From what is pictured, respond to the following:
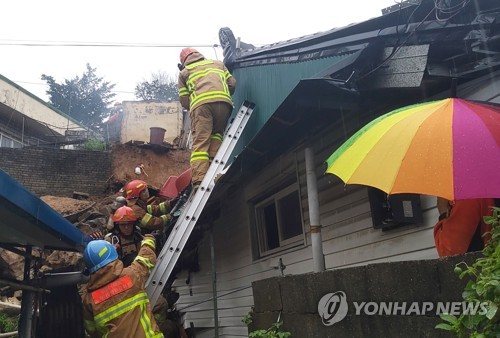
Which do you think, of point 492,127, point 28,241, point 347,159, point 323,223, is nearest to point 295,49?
point 323,223

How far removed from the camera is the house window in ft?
18.8

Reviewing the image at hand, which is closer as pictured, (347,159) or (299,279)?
(347,159)

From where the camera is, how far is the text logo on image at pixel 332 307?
9.59ft

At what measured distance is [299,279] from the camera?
3.29m

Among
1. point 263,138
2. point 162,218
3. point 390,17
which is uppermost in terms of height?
point 390,17

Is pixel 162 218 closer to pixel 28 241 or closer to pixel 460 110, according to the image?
pixel 28 241

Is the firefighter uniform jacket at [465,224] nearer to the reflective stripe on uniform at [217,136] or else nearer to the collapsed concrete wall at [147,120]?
the reflective stripe on uniform at [217,136]

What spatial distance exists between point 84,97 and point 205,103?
41.9 m

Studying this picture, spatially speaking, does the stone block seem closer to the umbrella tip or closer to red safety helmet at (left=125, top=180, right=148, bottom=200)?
the umbrella tip

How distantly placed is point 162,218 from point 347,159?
4.14 metres

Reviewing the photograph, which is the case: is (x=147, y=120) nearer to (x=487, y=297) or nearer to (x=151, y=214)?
(x=151, y=214)

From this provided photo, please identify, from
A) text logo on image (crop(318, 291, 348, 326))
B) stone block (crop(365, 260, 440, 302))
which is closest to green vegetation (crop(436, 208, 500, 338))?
stone block (crop(365, 260, 440, 302))

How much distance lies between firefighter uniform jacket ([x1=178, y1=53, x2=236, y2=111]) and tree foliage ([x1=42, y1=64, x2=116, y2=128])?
37498 mm

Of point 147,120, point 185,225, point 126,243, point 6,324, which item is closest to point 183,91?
point 185,225
